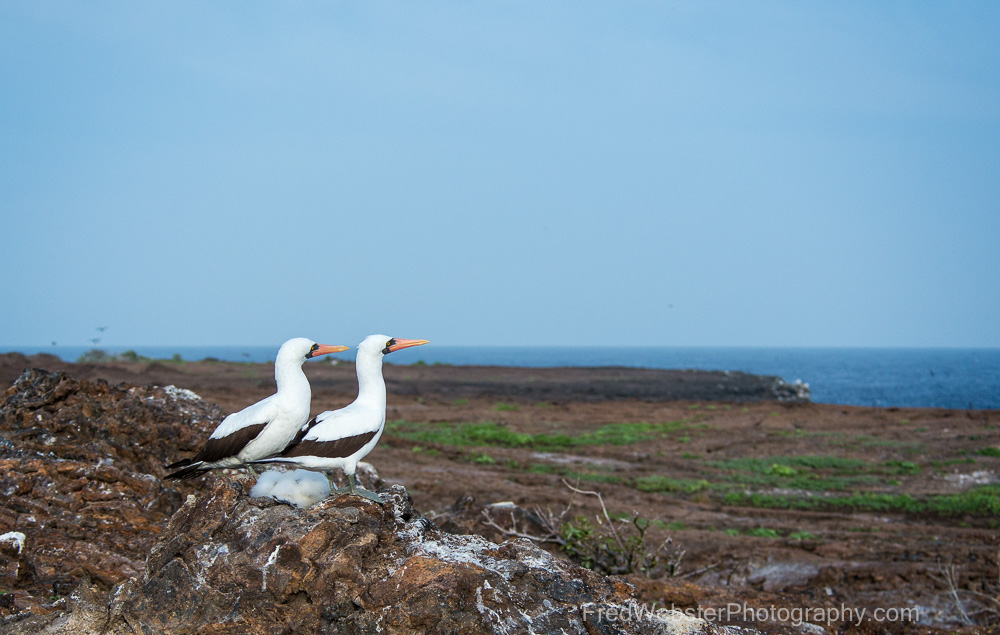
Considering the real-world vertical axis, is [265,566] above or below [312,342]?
below

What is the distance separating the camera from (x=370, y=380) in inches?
194

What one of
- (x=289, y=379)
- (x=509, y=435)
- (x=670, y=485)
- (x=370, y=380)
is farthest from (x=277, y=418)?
(x=509, y=435)

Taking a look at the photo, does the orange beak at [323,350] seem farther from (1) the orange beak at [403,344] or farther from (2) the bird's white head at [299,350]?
(1) the orange beak at [403,344]

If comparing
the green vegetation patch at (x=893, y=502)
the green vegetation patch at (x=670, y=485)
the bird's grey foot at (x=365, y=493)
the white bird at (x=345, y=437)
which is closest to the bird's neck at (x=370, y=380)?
the white bird at (x=345, y=437)

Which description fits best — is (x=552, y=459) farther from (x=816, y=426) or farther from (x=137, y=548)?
(x=137, y=548)

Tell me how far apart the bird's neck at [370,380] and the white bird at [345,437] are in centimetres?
1

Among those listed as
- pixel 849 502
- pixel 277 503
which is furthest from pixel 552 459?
pixel 277 503

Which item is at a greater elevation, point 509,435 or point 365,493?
point 365,493

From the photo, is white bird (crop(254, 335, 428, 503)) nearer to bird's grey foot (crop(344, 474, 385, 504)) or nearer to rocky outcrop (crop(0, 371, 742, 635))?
bird's grey foot (crop(344, 474, 385, 504))

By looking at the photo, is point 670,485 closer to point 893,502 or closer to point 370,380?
point 893,502

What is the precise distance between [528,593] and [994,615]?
824 centimetres

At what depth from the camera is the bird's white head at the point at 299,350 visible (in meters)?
4.72

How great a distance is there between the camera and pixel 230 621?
375 centimetres

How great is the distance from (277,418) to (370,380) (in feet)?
2.23
